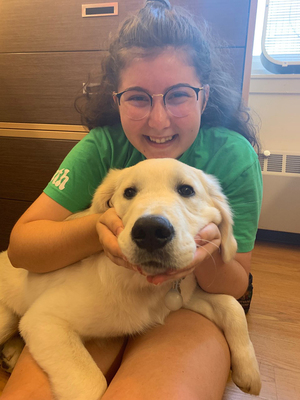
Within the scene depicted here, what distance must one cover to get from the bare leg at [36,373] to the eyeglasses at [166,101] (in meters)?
0.85

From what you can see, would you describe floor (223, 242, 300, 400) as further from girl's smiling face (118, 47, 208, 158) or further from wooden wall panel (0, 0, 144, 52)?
wooden wall panel (0, 0, 144, 52)

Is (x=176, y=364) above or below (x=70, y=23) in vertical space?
below

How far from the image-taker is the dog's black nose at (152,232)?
654 mm

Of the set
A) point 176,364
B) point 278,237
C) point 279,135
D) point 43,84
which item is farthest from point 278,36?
point 176,364

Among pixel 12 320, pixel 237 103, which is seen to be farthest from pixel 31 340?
pixel 237 103

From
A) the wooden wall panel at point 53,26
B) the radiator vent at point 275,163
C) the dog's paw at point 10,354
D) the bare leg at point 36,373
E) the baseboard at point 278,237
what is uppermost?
the wooden wall panel at point 53,26

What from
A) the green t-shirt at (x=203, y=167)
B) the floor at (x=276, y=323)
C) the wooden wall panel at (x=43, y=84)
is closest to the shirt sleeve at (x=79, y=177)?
the green t-shirt at (x=203, y=167)

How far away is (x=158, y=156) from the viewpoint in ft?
3.66

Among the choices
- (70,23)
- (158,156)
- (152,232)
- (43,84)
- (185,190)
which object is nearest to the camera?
(152,232)

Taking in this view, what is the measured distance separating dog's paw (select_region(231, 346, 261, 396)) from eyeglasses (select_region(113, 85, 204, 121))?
0.85 m

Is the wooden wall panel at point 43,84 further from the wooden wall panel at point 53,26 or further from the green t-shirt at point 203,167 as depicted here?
the green t-shirt at point 203,167

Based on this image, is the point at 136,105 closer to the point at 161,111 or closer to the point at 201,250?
the point at 161,111

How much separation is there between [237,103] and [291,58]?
1.59 meters

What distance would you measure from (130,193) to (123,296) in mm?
342
